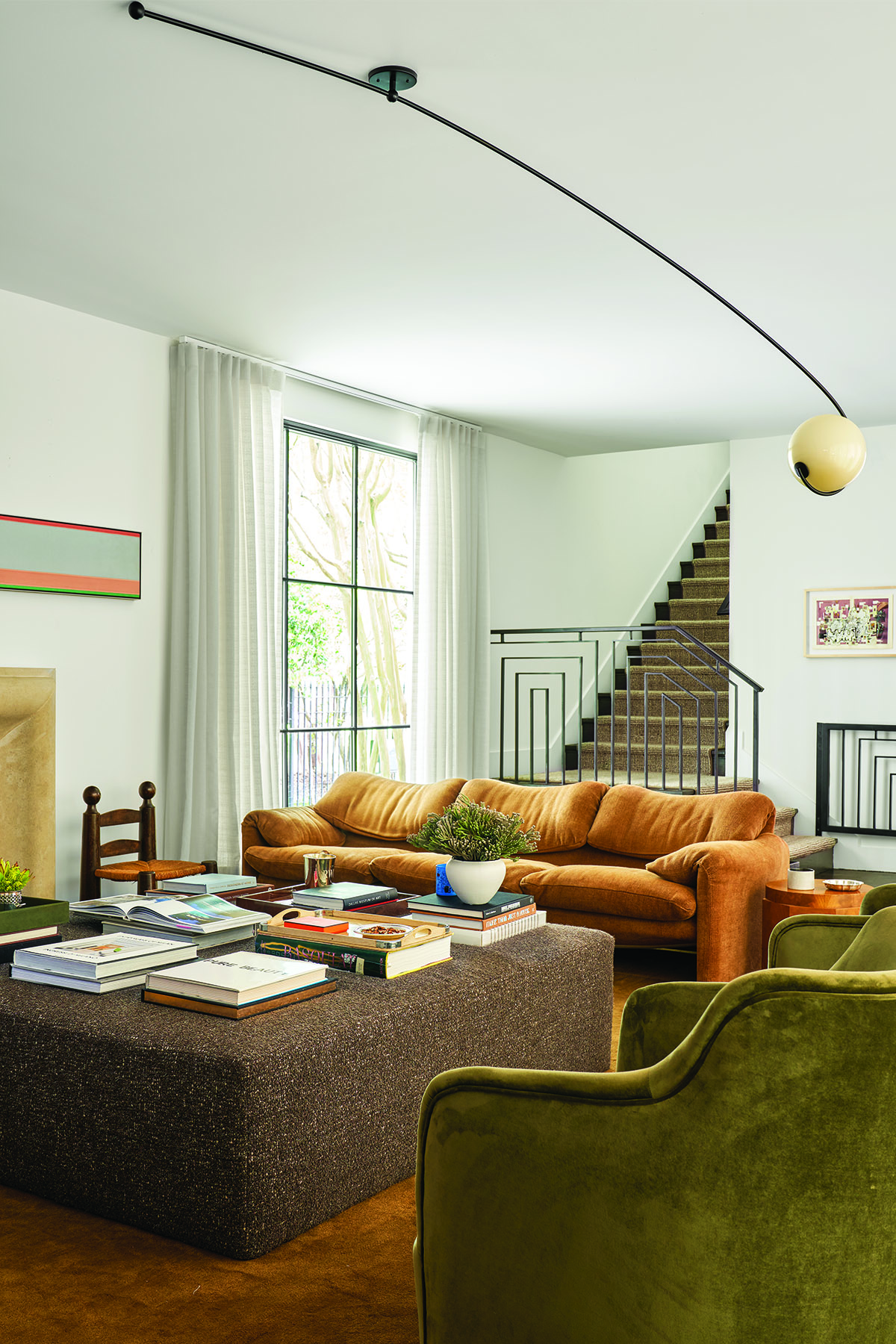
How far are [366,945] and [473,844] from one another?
17.8 inches

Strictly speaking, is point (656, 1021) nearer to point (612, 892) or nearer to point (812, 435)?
point (812, 435)

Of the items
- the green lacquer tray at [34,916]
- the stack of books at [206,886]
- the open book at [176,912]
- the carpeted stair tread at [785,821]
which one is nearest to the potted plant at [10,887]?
the green lacquer tray at [34,916]

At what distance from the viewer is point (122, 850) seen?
5.18 metres

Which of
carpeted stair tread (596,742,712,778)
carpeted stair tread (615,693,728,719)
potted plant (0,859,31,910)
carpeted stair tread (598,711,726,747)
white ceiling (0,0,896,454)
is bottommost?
potted plant (0,859,31,910)

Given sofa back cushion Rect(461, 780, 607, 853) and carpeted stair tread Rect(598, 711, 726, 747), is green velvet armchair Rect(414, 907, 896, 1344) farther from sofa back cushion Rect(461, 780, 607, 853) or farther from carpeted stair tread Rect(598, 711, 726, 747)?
carpeted stair tread Rect(598, 711, 726, 747)

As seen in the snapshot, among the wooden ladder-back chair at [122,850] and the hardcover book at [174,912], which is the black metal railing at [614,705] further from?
the hardcover book at [174,912]

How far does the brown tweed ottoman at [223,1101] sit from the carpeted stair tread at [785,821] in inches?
189

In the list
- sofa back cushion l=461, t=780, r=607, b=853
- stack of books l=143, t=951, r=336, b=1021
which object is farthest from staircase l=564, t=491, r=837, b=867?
stack of books l=143, t=951, r=336, b=1021

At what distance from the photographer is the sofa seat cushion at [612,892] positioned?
14.4 feet

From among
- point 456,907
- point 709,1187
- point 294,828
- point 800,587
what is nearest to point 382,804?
point 294,828

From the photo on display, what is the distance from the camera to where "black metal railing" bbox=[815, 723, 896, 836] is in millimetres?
7141

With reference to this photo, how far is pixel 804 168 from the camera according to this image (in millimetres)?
3594

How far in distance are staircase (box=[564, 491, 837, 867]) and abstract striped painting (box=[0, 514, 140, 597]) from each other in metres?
3.43

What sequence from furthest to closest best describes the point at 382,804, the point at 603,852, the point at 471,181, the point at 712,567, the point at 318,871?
the point at 712,567 < the point at 382,804 < the point at 603,852 < the point at 471,181 < the point at 318,871
